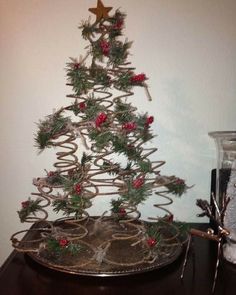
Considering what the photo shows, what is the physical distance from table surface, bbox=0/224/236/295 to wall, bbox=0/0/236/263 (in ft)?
1.20

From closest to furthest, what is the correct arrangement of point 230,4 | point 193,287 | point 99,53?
1. point 193,287
2. point 99,53
3. point 230,4

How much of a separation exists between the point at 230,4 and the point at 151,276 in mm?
823

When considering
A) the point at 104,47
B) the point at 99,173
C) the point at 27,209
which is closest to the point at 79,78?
the point at 104,47

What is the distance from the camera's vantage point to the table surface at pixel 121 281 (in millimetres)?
607

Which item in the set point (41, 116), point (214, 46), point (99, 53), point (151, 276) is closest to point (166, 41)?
point (214, 46)

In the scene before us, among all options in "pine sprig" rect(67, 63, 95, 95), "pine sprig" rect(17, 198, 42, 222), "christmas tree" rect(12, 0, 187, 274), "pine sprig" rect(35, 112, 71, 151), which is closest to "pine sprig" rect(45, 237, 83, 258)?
"christmas tree" rect(12, 0, 187, 274)

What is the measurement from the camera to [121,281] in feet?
2.12

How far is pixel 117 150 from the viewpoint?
700mm

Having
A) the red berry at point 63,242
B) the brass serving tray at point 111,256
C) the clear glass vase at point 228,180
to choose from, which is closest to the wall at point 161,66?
the clear glass vase at point 228,180

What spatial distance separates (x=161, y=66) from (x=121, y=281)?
65 cm

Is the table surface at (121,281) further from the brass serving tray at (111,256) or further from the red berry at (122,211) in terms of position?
the red berry at (122,211)

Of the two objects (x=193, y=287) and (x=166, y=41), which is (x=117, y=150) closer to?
(x=193, y=287)

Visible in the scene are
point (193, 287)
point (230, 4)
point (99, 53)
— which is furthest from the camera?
point (230, 4)

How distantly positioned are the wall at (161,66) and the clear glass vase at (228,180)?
192 millimetres
